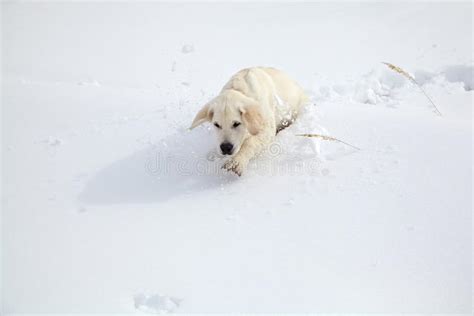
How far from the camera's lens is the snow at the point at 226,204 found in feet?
7.67

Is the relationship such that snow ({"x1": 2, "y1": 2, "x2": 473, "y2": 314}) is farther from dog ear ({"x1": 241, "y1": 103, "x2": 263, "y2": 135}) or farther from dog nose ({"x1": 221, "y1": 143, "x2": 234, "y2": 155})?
dog ear ({"x1": 241, "y1": 103, "x2": 263, "y2": 135})

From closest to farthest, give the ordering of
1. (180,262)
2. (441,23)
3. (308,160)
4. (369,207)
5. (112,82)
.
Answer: (180,262) → (369,207) → (308,160) → (112,82) → (441,23)

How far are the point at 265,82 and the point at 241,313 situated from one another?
260cm

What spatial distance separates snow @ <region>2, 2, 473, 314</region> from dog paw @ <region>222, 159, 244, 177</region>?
0.24ft

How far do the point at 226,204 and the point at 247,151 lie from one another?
0.71 m

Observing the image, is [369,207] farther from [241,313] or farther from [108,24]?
[108,24]

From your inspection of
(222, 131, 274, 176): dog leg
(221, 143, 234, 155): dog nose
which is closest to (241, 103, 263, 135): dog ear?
(222, 131, 274, 176): dog leg

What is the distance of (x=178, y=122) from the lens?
4273mm

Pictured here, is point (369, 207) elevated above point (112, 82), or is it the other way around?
point (112, 82)

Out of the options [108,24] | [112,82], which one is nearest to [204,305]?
[112,82]

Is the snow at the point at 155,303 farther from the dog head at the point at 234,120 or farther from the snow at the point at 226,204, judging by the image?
the dog head at the point at 234,120

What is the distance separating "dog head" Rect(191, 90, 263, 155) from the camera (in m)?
3.56

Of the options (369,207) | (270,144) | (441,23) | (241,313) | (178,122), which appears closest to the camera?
(241,313)

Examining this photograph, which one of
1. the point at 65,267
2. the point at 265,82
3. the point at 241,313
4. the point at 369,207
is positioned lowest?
the point at 241,313
